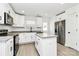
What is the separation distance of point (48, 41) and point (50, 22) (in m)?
4.80

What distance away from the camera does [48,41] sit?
270cm

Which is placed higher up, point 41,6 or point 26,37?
point 41,6

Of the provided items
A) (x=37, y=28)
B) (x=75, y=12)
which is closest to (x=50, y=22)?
(x=37, y=28)

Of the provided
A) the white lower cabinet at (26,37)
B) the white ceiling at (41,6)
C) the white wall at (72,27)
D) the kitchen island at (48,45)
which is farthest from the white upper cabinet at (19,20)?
the kitchen island at (48,45)

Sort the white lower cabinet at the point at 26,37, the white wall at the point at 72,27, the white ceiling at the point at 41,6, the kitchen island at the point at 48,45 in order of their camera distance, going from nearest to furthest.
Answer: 1. the kitchen island at the point at 48,45
2. the white ceiling at the point at 41,6
3. the white wall at the point at 72,27
4. the white lower cabinet at the point at 26,37

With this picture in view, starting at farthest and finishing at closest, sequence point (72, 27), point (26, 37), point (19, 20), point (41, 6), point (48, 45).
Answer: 1. point (19, 20)
2. point (26, 37)
3. point (72, 27)
4. point (41, 6)
5. point (48, 45)

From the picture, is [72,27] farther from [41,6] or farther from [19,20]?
[19,20]

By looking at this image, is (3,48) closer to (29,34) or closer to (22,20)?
(29,34)

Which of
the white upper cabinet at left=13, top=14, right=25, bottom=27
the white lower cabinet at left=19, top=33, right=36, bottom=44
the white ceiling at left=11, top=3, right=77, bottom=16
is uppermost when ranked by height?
the white ceiling at left=11, top=3, right=77, bottom=16

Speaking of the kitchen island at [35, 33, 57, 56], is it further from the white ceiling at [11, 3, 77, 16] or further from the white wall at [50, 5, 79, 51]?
the white ceiling at [11, 3, 77, 16]

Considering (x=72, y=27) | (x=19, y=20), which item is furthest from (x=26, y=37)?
(x=72, y=27)

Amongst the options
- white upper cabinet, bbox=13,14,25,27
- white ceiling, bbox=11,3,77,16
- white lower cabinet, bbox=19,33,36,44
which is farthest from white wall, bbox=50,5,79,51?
white upper cabinet, bbox=13,14,25,27

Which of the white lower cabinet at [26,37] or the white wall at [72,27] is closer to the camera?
the white wall at [72,27]

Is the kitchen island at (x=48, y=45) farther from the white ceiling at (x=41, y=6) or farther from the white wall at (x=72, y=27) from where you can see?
the white ceiling at (x=41, y=6)
